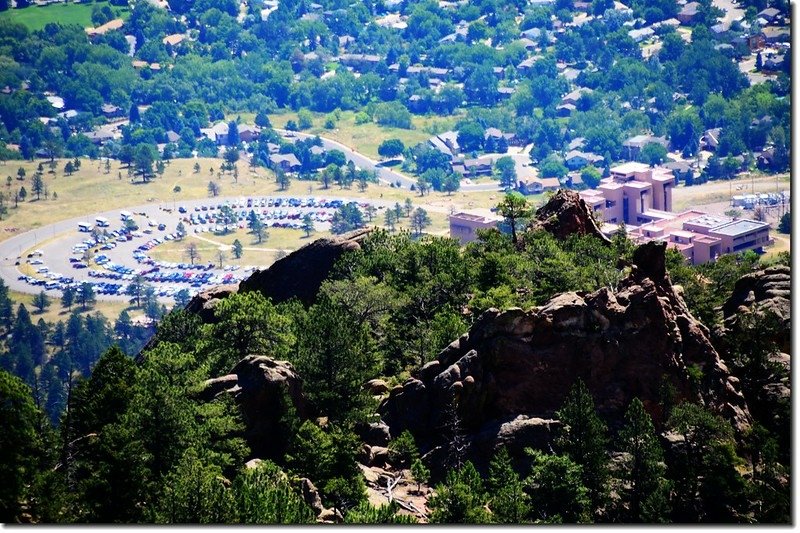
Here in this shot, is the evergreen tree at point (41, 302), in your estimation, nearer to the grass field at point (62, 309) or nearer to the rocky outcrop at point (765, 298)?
the grass field at point (62, 309)

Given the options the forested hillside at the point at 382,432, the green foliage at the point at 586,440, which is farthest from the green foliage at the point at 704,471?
the green foliage at the point at 586,440

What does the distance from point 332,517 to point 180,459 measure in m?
5.27

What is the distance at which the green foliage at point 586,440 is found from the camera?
159ft

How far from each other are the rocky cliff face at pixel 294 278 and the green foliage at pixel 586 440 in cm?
2007

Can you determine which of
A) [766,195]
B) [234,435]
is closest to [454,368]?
[234,435]

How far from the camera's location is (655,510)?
47.1m

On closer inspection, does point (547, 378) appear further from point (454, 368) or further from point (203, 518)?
point (203, 518)

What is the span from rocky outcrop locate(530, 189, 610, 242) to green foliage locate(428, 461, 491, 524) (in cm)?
2809

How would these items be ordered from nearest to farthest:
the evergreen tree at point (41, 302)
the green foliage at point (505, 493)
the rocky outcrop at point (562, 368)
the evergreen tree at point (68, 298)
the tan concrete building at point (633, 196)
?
the green foliage at point (505, 493)
the rocky outcrop at point (562, 368)
the evergreen tree at point (68, 298)
the evergreen tree at point (41, 302)
the tan concrete building at point (633, 196)

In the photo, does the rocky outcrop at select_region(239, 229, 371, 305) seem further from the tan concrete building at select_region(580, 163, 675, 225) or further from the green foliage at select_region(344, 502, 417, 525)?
the tan concrete building at select_region(580, 163, 675, 225)

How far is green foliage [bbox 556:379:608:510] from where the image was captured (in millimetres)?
48312

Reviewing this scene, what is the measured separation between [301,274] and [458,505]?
2568 centimetres

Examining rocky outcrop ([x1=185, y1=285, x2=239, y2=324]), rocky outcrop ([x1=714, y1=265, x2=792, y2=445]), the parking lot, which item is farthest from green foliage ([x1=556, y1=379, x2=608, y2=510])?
the parking lot

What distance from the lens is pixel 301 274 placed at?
228 feet
